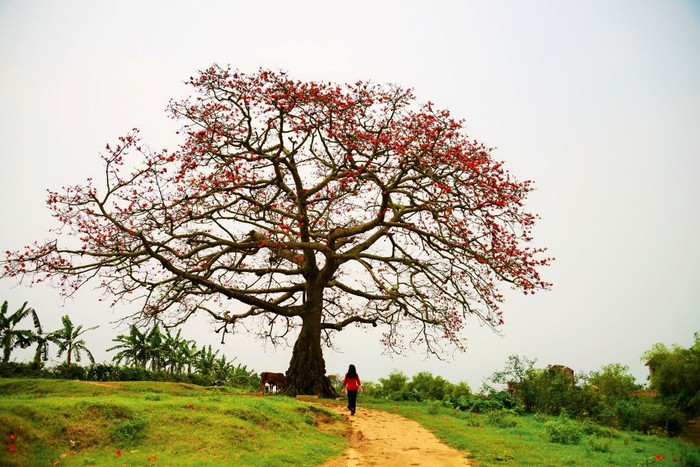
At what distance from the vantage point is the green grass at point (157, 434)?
783cm

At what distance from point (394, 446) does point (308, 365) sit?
871 cm

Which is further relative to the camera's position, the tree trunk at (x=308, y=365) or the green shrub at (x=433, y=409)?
the tree trunk at (x=308, y=365)

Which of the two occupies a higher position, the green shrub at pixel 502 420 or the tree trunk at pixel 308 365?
the tree trunk at pixel 308 365

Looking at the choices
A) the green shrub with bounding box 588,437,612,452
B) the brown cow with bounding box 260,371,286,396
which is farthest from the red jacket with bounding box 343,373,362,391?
the green shrub with bounding box 588,437,612,452

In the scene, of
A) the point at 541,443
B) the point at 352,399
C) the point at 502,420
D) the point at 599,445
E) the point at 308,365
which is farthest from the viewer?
the point at 308,365

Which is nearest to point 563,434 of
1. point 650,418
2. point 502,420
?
point 502,420

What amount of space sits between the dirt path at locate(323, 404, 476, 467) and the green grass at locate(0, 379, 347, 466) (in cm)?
50

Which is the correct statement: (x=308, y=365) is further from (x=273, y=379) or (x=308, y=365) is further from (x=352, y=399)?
(x=352, y=399)

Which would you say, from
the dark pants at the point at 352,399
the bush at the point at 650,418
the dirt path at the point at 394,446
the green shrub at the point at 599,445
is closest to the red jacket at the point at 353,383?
the dark pants at the point at 352,399

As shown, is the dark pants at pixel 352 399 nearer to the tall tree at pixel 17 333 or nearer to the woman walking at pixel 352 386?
the woman walking at pixel 352 386

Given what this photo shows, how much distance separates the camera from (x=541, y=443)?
11578 mm

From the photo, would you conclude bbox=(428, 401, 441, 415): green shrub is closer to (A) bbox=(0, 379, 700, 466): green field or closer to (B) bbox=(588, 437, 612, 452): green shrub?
(A) bbox=(0, 379, 700, 466): green field

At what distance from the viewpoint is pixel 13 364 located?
25.5 meters

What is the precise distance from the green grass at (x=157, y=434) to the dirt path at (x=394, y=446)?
50cm
